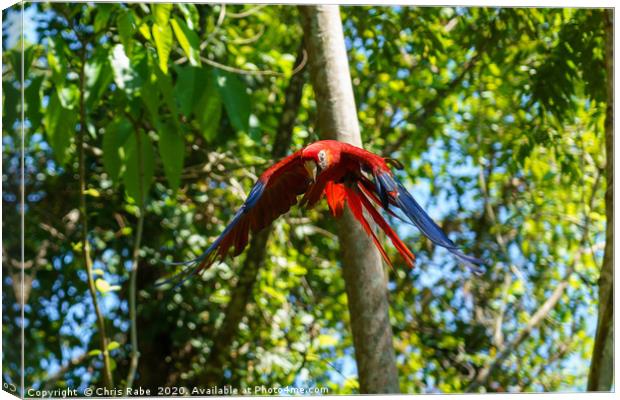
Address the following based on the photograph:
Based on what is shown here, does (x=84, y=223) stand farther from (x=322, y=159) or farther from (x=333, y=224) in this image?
(x=333, y=224)

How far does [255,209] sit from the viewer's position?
4.59ft

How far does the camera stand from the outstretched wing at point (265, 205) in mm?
1317

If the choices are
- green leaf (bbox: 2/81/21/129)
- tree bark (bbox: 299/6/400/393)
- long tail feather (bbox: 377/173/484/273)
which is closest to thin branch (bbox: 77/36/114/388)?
green leaf (bbox: 2/81/21/129)

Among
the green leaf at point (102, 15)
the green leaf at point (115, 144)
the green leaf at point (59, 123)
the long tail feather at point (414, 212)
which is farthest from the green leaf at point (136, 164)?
the long tail feather at point (414, 212)

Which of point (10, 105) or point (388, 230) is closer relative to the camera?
point (388, 230)

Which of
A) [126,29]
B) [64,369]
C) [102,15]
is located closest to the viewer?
[126,29]

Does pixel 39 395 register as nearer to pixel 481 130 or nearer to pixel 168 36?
pixel 168 36

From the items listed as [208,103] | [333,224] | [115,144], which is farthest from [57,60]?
[333,224]

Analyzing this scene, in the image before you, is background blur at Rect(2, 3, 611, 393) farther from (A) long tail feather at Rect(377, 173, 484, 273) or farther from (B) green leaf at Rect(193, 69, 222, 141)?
(A) long tail feather at Rect(377, 173, 484, 273)

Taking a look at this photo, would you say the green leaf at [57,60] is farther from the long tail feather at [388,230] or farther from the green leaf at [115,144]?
the long tail feather at [388,230]

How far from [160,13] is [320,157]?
0.49 m

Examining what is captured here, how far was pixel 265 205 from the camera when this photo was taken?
140cm

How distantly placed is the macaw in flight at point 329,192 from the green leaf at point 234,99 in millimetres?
408

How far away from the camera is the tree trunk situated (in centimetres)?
153
